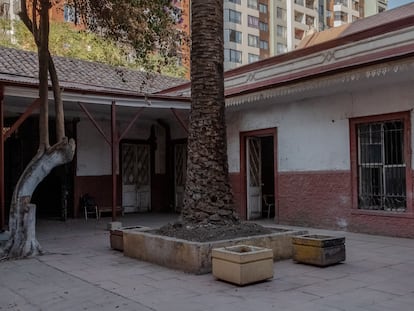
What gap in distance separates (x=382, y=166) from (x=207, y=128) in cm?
446

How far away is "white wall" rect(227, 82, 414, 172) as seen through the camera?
10070 mm

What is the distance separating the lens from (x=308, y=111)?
11719mm

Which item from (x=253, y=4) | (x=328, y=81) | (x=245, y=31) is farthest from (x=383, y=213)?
(x=253, y=4)

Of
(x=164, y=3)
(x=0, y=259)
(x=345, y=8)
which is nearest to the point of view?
(x=0, y=259)

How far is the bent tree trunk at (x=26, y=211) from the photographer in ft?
26.5

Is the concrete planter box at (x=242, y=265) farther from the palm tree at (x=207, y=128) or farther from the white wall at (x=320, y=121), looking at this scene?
the white wall at (x=320, y=121)

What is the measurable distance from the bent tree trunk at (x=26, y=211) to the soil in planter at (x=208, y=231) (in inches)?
85.0

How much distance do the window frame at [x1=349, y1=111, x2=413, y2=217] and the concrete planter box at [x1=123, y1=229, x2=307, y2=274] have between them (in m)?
2.94

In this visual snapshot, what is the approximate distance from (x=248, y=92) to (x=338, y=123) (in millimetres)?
2252

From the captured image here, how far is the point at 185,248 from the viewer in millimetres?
6848

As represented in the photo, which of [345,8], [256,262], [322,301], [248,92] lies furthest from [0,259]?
[345,8]

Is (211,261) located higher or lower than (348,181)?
lower

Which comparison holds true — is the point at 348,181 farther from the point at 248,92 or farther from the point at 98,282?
the point at 98,282

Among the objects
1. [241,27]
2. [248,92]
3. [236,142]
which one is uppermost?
[241,27]
